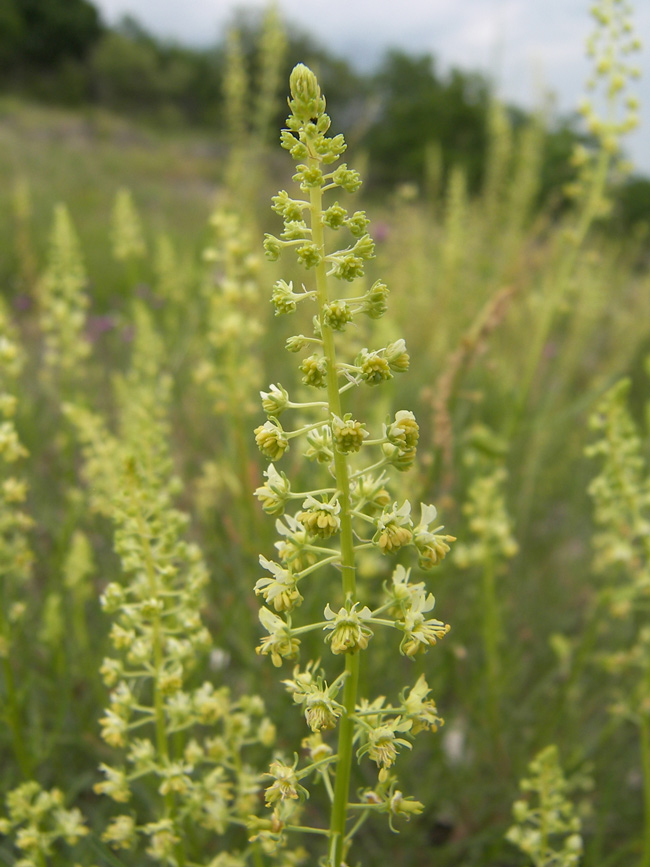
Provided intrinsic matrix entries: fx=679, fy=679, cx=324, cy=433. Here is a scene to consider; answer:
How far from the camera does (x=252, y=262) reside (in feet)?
9.95

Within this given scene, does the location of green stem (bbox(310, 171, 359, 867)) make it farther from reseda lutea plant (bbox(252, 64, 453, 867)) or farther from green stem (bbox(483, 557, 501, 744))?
green stem (bbox(483, 557, 501, 744))

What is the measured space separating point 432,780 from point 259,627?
39.1 inches

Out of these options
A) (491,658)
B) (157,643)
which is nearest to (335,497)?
(157,643)

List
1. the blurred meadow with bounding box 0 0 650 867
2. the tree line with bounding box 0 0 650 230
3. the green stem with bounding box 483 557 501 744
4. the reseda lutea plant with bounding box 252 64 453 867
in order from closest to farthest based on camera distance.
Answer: the reseda lutea plant with bounding box 252 64 453 867 → the blurred meadow with bounding box 0 0 650 867 → the green stem with bounding box 483 557 501 744 → the tree line with bounding box 0 0 650 230

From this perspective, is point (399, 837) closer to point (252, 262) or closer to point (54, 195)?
point (252, 262)

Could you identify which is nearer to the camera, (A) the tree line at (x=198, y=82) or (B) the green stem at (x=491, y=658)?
(B) the green stem at (x=491, y=658)

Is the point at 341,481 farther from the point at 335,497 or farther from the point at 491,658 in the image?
the point at 491,658

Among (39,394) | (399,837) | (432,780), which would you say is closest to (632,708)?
(432,780)

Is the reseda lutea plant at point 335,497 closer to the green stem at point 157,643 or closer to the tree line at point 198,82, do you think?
the green stem at point 157,643

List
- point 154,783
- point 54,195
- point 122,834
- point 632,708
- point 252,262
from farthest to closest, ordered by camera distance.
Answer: point 54,195, point 252,262, point 632,708, point 154,783, point 122,834

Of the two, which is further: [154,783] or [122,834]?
[154,783]

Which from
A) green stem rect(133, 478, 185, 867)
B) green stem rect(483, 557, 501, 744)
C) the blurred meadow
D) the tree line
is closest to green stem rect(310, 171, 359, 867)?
the blurred meadow

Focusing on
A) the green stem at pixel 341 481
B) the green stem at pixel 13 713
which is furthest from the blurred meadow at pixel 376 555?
the green stem at pixel 341 481

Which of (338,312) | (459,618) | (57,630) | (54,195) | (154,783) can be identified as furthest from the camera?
(54,195)
